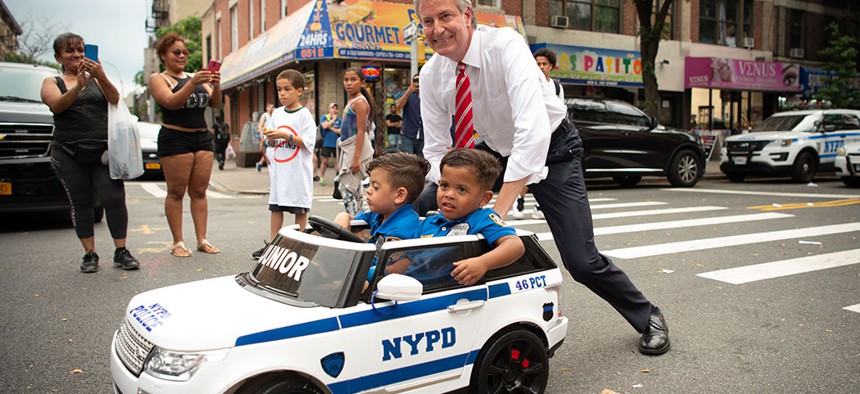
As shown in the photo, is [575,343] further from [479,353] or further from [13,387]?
[13,387]

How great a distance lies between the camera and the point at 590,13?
2417 centimetres

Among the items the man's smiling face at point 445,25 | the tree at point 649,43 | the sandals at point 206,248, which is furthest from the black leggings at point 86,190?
the tree at point 649,43

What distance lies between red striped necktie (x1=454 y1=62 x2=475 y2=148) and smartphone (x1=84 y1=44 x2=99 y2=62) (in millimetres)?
3435

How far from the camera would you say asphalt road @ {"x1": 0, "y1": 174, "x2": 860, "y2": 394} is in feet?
11.7

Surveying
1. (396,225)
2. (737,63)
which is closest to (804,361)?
(396,225)

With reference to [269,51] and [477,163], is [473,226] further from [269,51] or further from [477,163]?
[269,51]

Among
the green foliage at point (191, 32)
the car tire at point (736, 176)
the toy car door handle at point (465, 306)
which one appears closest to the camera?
the toy car door handle at point (465, 306)

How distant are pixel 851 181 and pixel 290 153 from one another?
13.4 metres

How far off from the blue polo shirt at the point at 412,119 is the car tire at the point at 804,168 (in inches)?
418

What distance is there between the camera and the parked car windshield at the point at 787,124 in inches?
631

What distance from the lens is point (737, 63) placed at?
27188 millimetres

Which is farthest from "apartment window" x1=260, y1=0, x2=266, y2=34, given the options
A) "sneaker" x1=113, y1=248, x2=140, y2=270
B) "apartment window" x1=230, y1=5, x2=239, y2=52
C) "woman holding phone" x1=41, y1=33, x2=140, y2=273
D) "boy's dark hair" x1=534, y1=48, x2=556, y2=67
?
"sneaker" x1=113, y1=248, x2=140, y2=270

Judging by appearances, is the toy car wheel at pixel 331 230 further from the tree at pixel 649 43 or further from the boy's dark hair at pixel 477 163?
the tree at pixel 649 43

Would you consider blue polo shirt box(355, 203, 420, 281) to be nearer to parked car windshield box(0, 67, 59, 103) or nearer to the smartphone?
the smartphone
